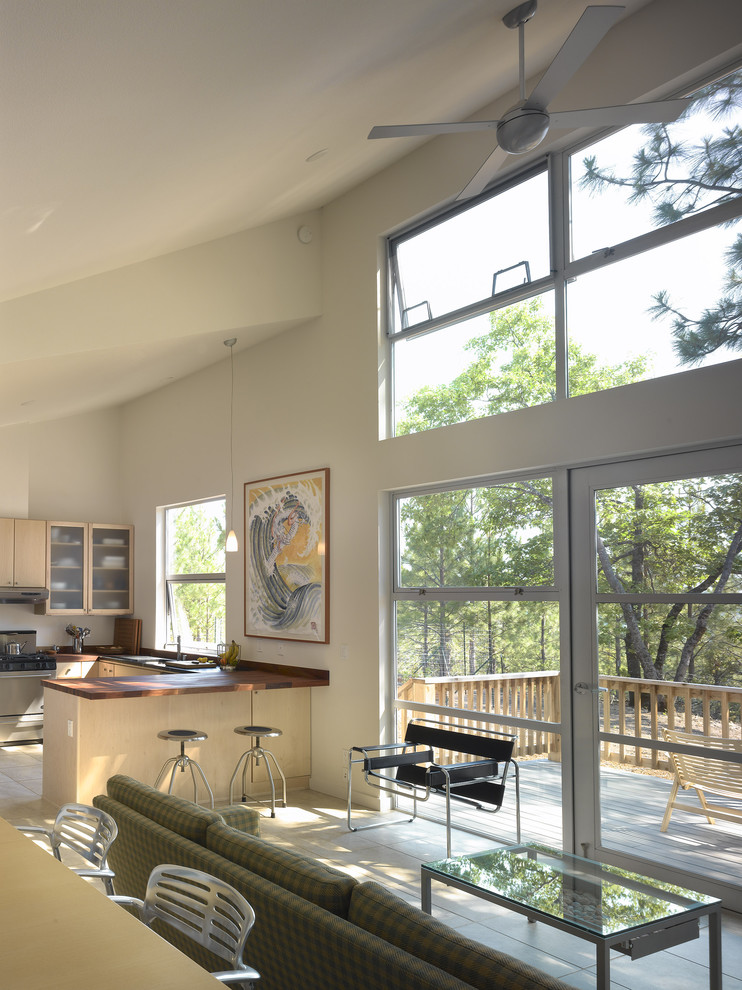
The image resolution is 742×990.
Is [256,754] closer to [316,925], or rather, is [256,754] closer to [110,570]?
[316,925]

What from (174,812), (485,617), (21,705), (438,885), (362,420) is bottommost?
(438,885)

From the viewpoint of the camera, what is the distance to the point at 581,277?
4.77 meters

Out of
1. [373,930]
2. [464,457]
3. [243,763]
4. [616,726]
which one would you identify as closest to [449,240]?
[464,457]

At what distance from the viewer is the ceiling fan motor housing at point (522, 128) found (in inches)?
129

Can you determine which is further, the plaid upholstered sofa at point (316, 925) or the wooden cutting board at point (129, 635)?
the wooden cutting board at point (129, 635)

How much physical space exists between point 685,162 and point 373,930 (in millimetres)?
3757

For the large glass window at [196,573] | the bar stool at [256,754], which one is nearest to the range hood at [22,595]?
the large glass window at [196,573]

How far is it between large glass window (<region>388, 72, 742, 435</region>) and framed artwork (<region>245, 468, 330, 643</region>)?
1015mm

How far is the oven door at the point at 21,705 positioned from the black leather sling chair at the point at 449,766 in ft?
13.0

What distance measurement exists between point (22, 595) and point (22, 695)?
1.02 metres

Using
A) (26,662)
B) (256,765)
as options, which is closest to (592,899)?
(256,765)

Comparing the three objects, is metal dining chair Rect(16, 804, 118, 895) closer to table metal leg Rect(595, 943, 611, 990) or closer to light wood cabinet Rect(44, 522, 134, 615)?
table metal leg Rect(595, 943, 611, 990)

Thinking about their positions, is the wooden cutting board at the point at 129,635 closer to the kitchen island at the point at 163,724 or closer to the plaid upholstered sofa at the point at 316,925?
the kitchen island at the point at 163,724

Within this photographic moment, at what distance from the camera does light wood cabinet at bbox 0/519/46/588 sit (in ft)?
28.3
